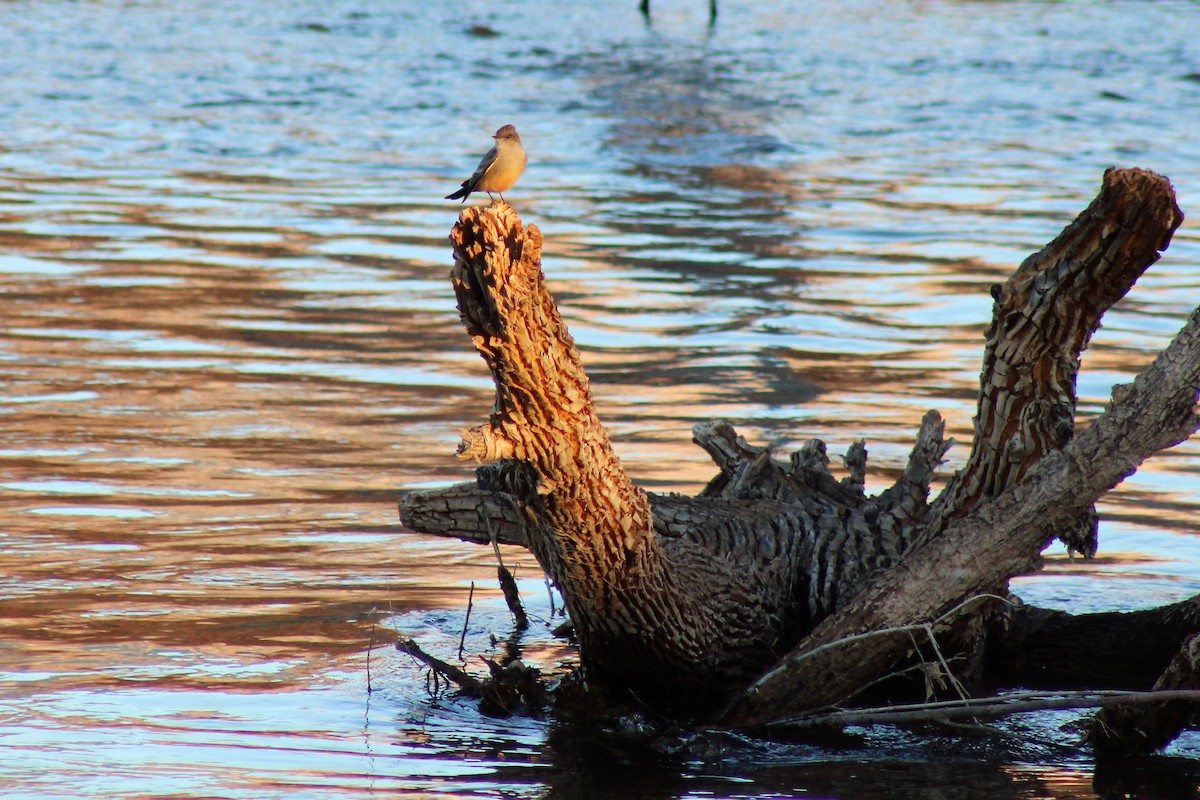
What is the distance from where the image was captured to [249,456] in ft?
26.1

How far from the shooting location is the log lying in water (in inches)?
176

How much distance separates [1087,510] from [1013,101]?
1962 centimetres

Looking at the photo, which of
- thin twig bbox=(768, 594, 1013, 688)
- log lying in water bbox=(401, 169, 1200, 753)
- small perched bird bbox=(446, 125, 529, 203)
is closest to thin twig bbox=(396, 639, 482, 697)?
log lying in water bbox=(401, 169, 1200, 753)

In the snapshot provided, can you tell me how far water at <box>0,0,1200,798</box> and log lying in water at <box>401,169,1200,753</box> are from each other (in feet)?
1.07

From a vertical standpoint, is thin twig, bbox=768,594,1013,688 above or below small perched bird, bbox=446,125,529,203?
below

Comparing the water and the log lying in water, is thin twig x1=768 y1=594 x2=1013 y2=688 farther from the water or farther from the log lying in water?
the water

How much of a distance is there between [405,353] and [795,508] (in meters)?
4.68

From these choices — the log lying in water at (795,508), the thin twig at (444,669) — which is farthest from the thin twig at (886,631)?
the thin twig at (444,669)

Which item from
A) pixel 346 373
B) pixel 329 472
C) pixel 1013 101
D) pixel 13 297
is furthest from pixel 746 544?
pixel 1013 101

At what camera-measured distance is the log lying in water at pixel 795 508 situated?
4.48 meters

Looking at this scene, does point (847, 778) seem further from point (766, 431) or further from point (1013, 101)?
point (1013, 101)

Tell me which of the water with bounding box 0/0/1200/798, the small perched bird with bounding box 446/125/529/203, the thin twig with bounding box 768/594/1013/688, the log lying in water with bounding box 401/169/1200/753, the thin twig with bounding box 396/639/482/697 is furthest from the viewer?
the small perched bird with bounding box 446/125/529/203

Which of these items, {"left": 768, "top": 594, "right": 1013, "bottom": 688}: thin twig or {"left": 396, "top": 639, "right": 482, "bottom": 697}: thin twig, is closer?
{"left": 768, "top": 594, "right": 1013, "bottom": 688}: thin twig

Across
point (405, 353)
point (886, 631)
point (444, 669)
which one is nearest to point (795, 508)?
point (886, 631)
